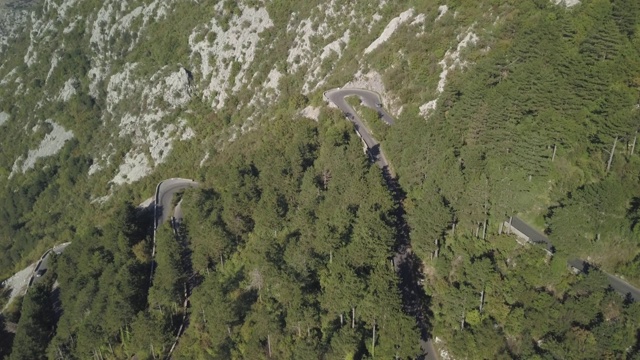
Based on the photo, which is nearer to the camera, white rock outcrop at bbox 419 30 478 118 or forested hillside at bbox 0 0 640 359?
forested hillside at bbox 0 0 640 359

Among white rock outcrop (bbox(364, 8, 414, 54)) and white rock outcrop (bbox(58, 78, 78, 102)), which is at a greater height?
white rock outcrop (bbox(58, 78, 78, 102))

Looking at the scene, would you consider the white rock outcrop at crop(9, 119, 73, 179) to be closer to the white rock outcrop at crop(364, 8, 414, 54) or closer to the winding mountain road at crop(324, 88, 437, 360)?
the winding mountain road at crop(324, 88, 437, 360)

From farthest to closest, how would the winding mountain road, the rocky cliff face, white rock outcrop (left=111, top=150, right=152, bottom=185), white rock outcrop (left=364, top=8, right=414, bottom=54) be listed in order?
white rock outcrop (left=111, top=150, right=152, bottom=185) → white rock outcrop (left=364, top=8, right=414, bottom=54) → the rocky cliff face → the winding mountain road

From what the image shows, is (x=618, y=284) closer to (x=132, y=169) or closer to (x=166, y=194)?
(x=166, y=194)

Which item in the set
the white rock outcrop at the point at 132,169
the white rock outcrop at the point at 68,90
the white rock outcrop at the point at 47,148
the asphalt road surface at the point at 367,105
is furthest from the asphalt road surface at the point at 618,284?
the white rock outcrop at the point at 68,90

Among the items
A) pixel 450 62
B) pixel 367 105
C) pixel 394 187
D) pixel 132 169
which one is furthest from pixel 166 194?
pixel 450 62

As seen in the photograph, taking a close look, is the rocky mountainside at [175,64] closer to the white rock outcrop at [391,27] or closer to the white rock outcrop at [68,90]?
the white rock outcrop at [391,27]

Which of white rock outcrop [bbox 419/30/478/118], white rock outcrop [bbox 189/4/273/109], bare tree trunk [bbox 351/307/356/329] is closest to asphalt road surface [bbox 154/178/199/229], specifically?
white rock outcrop [bbox 189/4/273/109]
